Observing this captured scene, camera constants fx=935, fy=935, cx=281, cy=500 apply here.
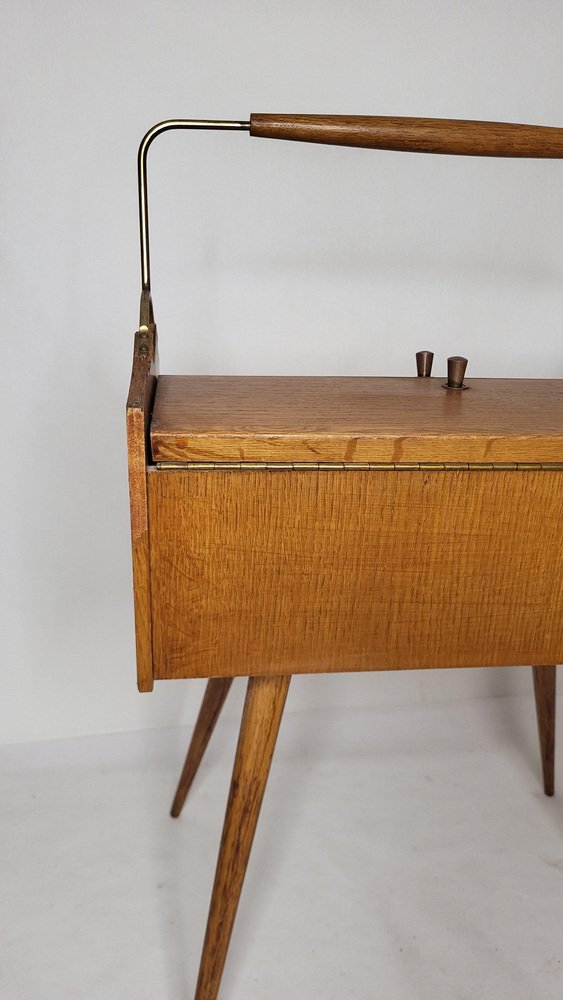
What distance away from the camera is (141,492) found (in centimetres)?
80

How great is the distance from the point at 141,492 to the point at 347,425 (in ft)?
0.63

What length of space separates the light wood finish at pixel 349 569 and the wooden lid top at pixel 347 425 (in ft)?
0.07

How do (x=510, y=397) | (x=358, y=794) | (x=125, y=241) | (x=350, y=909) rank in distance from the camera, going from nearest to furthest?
(x=510, y=397) < (x=350, y=909) < (x=125, y=241) < (x=358, y=794)

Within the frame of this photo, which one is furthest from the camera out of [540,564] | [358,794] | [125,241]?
[358,794]

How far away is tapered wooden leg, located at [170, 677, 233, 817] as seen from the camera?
50.1 inches

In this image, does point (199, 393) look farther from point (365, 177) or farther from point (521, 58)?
point (521, 58)

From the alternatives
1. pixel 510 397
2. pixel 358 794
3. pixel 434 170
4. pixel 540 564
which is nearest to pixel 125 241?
pixel 434 170

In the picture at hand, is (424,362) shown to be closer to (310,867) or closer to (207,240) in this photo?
(207,240)

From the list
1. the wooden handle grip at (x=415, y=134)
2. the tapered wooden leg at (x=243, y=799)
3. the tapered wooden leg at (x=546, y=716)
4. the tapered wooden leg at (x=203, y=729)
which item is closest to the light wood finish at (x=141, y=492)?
the tapered wooden leg at (x=243, y=799)

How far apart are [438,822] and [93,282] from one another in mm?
950

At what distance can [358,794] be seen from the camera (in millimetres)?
1478

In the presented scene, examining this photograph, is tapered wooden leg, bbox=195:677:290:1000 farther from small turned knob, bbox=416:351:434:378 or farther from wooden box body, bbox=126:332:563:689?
small turned knob, bbox=416:351:434:378

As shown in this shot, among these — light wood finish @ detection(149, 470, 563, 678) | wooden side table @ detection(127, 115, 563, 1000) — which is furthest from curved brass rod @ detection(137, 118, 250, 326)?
→ light wood finish @ detection(149, 470, 563, 678)

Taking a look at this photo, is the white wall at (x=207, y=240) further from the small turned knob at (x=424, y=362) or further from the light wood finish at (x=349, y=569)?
the light wood finish at (x=349, y=569)
